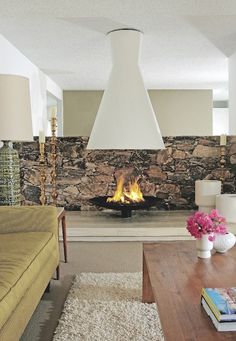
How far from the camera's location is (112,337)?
213 cm

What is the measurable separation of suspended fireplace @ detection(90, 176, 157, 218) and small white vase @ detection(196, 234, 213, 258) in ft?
7.65

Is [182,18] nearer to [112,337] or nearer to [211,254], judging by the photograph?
[211,254]

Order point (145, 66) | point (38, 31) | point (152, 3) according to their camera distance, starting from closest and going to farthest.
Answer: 1. point (152, 3)
2. point (38, 31)
3. point (145, 66)

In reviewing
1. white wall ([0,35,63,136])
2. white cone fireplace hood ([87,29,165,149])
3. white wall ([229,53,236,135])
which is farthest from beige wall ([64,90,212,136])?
white cone fireplace hood ([87,29,165,149])

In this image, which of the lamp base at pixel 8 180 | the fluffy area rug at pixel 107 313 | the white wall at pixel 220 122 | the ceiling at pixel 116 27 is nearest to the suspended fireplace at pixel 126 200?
the lamp base at pixel 8 180

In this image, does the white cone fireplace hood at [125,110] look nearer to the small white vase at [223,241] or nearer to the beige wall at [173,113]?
the small white vase at [223,241]

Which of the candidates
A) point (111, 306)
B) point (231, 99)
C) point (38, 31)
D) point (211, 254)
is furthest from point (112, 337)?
point (231, 99)

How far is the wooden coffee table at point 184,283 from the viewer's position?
4.86 feet

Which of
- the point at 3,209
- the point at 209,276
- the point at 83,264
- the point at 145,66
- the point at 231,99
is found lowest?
the point at 83,264

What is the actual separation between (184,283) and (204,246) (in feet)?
1.43

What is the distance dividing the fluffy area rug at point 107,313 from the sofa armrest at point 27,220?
0.52m

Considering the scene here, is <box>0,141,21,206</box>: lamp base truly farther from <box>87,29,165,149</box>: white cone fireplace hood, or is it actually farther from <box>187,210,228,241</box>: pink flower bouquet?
<box>187,210,228,241</box>: pink flower bouquet

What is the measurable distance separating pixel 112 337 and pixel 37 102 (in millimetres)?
4455

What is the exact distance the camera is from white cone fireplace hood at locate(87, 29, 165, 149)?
178 inches
